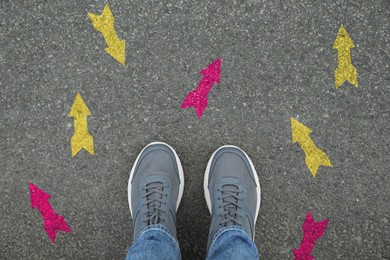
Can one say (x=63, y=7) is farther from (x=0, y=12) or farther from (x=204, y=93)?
(x=204, y=93)

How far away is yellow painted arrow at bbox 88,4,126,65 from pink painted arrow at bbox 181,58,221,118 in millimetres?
377

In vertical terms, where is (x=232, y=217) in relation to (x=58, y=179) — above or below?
below

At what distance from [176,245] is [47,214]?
69cm

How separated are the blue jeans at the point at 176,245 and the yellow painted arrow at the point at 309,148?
0.50 meters

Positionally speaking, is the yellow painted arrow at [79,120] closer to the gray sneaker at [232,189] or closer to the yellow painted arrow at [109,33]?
the yellow painted arrow at [109,33]

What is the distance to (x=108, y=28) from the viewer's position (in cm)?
183

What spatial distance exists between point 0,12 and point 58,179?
872 mm

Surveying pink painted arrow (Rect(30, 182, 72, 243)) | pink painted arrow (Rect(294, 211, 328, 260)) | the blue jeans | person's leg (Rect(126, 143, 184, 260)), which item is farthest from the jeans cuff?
pink painted arrow (Rect(30, 182, 72, 243))

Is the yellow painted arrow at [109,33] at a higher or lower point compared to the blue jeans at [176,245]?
higher

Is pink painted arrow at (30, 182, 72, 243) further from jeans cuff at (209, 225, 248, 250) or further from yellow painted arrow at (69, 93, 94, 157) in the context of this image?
jeans cuff at (209, 225, 248, 250)

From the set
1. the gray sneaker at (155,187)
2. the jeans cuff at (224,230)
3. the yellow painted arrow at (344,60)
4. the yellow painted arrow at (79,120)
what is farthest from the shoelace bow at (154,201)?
the yellow painted arrow at (344,60)

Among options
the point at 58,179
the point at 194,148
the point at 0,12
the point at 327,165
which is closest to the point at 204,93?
the point at 194,148

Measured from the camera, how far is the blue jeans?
1.55 meters

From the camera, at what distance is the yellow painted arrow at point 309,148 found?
1.84 m
